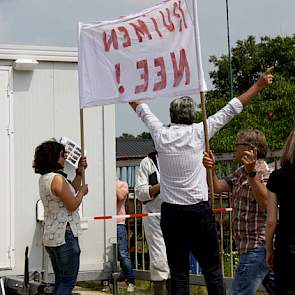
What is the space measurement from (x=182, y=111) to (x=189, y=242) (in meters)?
1.04

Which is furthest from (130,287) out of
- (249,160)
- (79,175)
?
(249,160)

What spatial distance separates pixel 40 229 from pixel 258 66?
27147 mm

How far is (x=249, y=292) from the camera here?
6.26m

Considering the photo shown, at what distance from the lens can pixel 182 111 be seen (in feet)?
20.9

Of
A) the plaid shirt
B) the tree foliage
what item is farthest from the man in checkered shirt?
the tree foliage

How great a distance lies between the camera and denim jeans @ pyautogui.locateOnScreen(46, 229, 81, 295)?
7.04m

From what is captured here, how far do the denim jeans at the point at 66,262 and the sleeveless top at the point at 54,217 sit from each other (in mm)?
49

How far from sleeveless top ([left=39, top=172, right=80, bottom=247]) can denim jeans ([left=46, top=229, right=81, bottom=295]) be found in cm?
5

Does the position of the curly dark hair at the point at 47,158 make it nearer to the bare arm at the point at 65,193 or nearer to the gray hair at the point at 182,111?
the bare arm at the point at 65,193

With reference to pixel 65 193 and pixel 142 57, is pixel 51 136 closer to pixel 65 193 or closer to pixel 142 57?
pixel 65 193

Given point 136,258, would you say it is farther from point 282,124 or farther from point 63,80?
point 282,124

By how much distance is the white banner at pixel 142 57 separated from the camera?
659 centimetres

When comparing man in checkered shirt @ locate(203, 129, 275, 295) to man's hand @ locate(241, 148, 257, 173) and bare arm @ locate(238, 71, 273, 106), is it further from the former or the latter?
bare arm @ locate(238, 71, 273, 106)

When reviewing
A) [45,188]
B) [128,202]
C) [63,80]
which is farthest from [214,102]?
[45,188]
